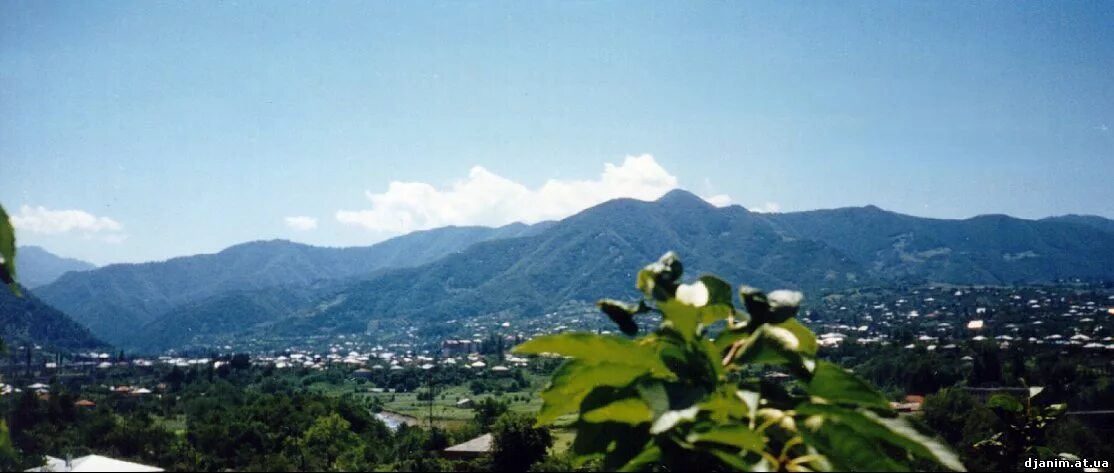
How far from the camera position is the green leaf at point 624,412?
1.04m

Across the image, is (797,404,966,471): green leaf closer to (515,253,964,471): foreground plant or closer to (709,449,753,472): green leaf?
(515,253,964,471): foreground plant

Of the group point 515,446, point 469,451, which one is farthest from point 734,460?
point 469,451

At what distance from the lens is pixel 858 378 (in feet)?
3.24

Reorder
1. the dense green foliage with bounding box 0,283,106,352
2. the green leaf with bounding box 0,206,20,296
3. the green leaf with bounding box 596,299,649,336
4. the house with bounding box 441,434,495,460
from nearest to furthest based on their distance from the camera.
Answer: the green leaf with bounding box 596,299,649,336 < the green leaf with bounding box 0,206,20,296 < the house with bounding box 441,434,495,460 < the dense green foliage with bounding box 0,283,106,352

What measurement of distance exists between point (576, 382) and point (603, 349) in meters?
0.10

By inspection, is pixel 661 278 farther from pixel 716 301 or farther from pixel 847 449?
pixel 847 449

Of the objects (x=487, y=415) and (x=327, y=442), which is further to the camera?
(x=487, y=415)

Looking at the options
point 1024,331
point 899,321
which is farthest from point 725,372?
point 899,321

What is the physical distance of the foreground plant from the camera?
908mm

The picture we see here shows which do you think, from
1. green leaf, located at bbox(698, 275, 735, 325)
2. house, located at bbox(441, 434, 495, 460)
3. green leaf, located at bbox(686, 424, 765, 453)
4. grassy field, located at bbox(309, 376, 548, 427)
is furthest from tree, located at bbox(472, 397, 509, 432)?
green leaf, located at bbox(686, 424, 765, 453)

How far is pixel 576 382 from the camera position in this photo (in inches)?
43.4

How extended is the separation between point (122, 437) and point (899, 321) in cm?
10789

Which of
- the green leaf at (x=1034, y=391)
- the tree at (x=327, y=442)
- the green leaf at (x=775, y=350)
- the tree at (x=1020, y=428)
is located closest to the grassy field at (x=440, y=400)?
the tree at (x=327, y=442)

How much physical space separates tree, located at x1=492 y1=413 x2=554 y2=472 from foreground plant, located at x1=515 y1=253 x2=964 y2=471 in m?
23.1
